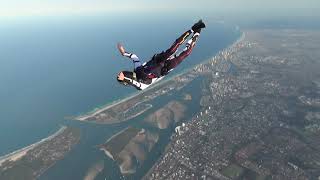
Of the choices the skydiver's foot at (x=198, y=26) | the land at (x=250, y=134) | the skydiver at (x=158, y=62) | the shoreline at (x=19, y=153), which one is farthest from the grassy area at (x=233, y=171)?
the skydiver's foot at (x=198, y=26)

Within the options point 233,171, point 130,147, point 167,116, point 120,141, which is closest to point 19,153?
point 120,141

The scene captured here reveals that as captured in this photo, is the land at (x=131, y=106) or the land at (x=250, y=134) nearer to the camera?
the land at (x=250, y=134)

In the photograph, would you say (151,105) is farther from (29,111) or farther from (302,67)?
(302,67)

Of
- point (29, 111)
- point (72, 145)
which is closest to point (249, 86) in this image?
point (72, 145)

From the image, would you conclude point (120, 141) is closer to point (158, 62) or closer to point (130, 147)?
point (130, 147)

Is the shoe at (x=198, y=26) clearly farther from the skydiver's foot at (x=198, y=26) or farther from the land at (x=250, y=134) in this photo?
the land at (x=250, y=134)

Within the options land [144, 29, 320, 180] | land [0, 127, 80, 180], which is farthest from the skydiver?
land [0, 127, 80, 180]

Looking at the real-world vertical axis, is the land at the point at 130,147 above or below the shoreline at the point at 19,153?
below
